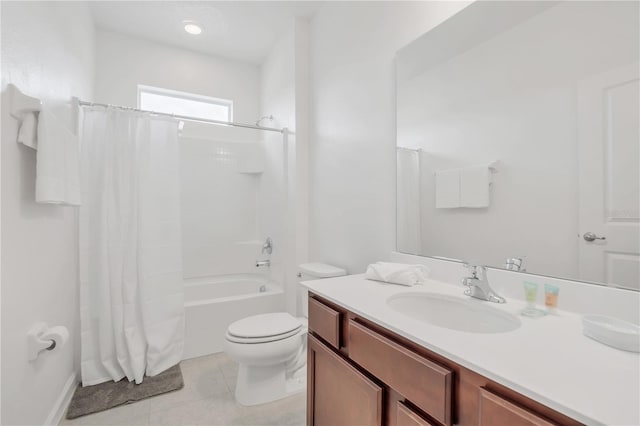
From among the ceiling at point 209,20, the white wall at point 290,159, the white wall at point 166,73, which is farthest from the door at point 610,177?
the white wall at point 166,73

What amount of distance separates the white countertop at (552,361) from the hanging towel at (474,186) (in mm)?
443

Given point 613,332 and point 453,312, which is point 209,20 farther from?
point 613,332

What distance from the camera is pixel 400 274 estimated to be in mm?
1309

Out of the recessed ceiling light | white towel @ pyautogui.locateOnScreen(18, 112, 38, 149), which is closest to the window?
the recessed ceiling light

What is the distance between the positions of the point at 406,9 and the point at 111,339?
274 centimetres

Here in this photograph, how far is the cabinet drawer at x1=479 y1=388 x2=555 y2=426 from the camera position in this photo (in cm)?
54

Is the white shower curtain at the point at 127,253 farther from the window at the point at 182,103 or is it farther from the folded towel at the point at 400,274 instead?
the folded towel at the point at 400,274

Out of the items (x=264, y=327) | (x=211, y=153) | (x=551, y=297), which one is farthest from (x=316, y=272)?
(x=211, y=153)

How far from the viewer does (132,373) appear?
1.99 m

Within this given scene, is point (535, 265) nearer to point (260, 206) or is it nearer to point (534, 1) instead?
point (534, 1)

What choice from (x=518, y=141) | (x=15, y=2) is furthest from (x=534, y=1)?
(x=15, y=2)

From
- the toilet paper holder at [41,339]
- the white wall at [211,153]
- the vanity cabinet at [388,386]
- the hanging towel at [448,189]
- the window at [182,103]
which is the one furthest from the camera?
the window at [182,103]

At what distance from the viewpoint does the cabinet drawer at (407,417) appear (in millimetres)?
778

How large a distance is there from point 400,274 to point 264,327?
0.95 meters
